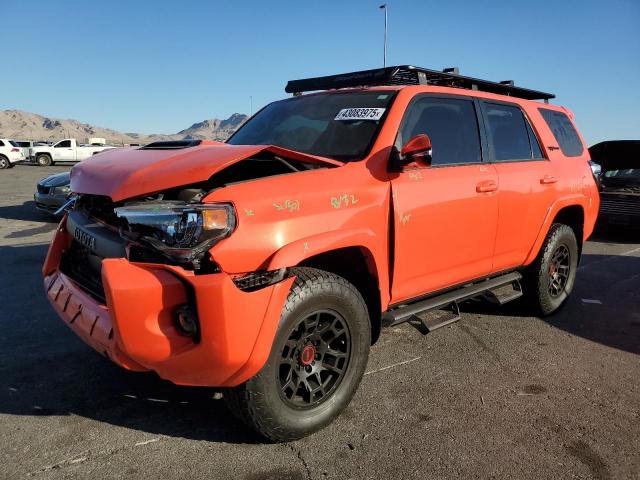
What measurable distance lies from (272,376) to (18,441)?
4.55ft

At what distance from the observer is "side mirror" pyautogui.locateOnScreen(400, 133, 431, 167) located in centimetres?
275

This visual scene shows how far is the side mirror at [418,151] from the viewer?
2.75 m

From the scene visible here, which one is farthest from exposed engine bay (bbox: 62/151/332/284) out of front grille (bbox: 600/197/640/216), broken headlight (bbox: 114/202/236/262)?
front grille (bbox: 600/197/640/216)

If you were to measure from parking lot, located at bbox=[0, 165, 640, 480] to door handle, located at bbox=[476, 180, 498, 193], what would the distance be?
126 centimetres

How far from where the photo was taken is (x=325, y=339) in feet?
8.91

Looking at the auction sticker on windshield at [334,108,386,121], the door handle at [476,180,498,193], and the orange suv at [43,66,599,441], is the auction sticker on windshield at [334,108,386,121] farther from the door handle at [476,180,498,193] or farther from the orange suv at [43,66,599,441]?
the door handle at [476,180,498,193]

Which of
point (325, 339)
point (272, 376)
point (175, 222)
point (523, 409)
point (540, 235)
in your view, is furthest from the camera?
point (540, 235)

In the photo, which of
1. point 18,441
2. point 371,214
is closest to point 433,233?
point 371,214

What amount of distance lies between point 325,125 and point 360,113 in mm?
282

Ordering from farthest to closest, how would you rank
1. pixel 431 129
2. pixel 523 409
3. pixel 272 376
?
pixel 431 129 < pixel 523 409 < pixel 272 376

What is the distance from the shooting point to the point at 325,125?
3.40 metres

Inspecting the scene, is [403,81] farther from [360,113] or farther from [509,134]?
[509,134]

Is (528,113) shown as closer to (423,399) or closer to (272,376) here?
(423,399)

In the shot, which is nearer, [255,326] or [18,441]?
[255,326]
